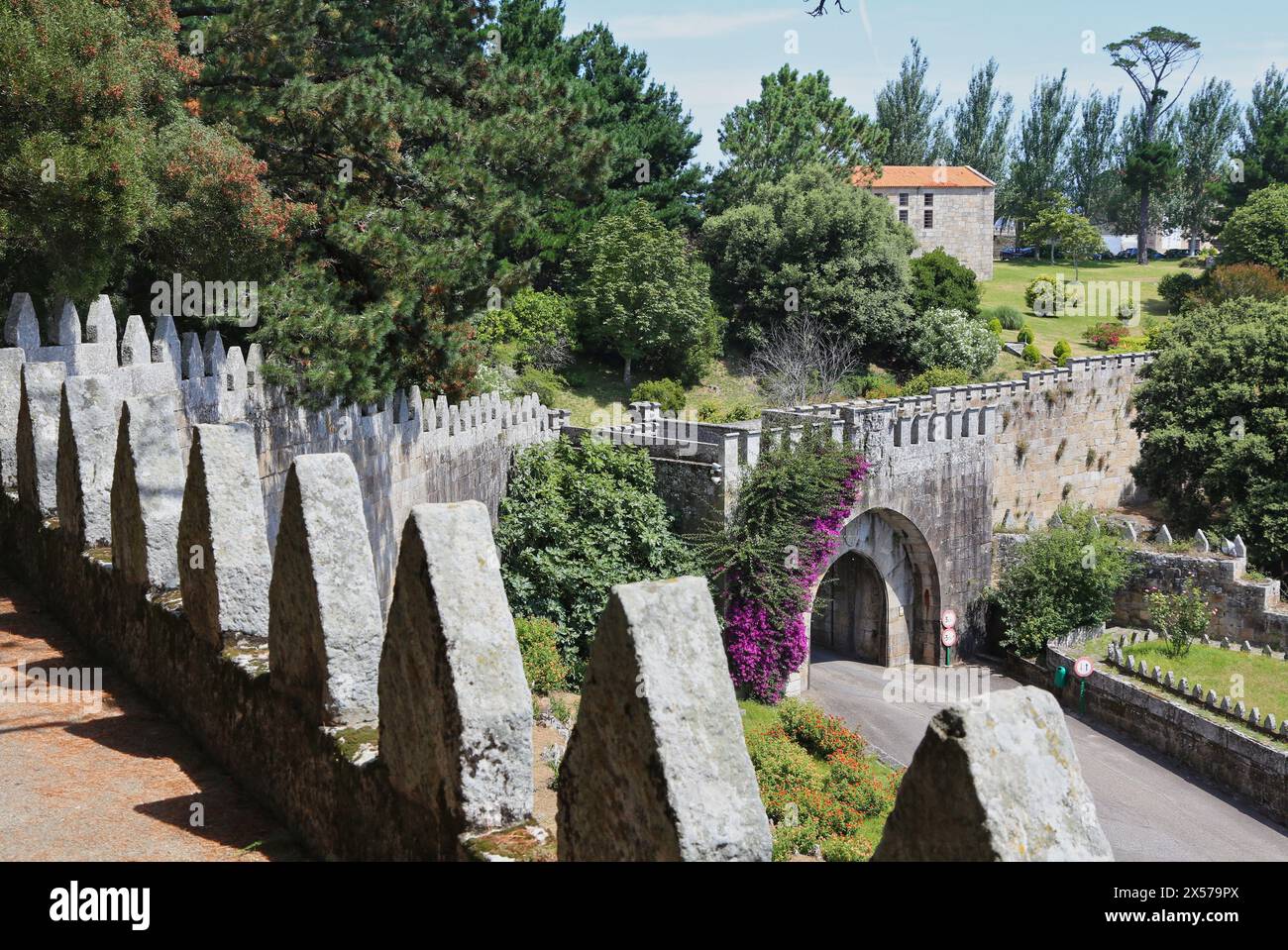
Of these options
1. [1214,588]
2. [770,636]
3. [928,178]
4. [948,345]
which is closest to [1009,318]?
[948,345]

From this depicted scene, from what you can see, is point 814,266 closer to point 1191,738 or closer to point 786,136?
point 786,136

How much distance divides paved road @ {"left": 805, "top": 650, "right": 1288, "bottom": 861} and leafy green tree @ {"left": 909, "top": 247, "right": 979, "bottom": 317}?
24.7 metres

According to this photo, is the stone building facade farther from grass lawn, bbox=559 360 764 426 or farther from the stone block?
the stone block

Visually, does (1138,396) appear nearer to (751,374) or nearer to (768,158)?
(751,374)

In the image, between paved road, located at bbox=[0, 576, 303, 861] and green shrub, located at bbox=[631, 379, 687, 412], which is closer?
paved road, located at bbox=[0, 576, 303, 861]

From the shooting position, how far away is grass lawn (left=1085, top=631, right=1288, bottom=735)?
25.1 metres

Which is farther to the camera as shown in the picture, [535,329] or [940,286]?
[940,286]

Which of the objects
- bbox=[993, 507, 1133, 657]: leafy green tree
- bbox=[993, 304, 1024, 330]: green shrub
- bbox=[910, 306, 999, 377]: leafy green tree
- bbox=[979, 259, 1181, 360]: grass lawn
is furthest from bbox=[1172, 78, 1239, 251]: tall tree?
bbox=[993, 507, 1133, 657]: leafy green tree

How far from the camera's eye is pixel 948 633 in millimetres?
30172

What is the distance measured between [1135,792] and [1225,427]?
51.5 feet

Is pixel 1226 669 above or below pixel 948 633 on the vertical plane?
below

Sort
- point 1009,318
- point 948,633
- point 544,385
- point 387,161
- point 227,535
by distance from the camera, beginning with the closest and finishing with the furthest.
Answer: point 227,535 < point 387,161 < point 948,633 < point 544,385 < point 1009,318

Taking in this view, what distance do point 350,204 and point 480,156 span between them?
7.77 feet

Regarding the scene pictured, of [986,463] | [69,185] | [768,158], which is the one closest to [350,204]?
[69,185]
